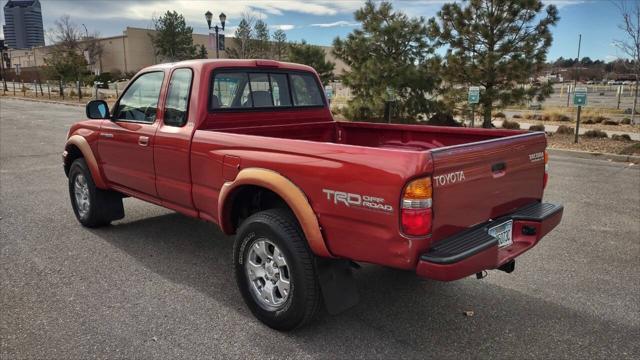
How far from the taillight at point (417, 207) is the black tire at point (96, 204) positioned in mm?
4133

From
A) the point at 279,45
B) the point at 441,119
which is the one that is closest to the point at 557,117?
the point at 441,119

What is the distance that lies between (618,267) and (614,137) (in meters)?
11.0

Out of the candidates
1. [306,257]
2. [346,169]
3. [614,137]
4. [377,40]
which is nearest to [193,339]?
[306,257]

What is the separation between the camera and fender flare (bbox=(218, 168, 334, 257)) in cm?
307

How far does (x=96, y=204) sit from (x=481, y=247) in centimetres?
439

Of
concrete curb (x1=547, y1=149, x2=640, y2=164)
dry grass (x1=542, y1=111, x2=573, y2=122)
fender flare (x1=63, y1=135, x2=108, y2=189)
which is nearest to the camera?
fender flare (x1=63, y1=135, x2=108, y2=189)

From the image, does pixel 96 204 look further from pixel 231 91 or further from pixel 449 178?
pixel 449 178

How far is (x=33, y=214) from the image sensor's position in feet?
20.9

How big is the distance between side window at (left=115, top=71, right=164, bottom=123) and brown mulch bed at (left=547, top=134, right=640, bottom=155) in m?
11.0

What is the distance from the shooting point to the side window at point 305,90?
16.5 feet

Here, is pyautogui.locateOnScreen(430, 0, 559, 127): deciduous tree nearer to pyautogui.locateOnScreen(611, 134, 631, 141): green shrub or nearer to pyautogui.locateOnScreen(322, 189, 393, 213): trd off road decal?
pyautogui.locateOnScreen(611, 134, 631, 141): green shrub

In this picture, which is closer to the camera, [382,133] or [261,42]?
[382,133]

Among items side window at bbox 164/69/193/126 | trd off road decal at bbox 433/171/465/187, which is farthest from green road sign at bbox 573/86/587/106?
trd off road decal at bbox 433/171/465/187

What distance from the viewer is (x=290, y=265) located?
3223 mm
